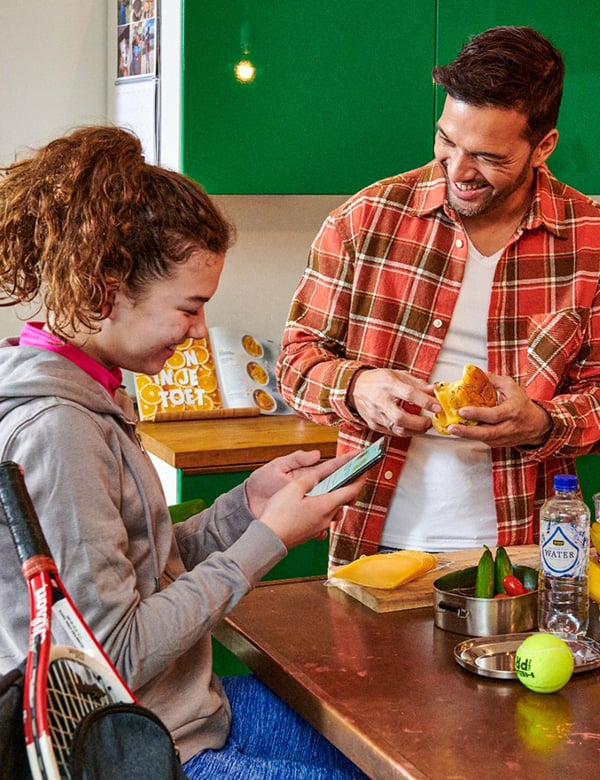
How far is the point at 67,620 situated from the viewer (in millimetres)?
928

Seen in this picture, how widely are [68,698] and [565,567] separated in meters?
0.82

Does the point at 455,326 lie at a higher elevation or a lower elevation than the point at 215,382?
higher

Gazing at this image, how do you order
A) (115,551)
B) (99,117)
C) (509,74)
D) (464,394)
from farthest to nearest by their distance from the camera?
(99,117) → (509,74) → (464,394) → (115,551)

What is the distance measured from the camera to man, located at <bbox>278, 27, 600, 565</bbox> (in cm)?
196

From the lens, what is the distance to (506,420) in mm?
1795

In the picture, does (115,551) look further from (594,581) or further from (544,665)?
(594,581)

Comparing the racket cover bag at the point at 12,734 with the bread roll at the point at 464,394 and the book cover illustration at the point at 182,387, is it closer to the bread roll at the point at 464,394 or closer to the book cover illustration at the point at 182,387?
the bread roll at the point at 464,394

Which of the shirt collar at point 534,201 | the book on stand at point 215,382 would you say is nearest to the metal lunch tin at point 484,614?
the shirt collar at point 534,201

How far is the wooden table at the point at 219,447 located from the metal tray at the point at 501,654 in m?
1.26

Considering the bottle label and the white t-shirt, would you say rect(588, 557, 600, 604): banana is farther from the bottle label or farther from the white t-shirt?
the white t-shirt

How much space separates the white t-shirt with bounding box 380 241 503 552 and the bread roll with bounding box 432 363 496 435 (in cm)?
22

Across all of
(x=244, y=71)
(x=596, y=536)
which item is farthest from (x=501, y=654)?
(x=244, y=71)

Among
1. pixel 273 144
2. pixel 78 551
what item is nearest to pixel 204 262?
pixel 78 551

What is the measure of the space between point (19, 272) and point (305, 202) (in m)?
2.07
